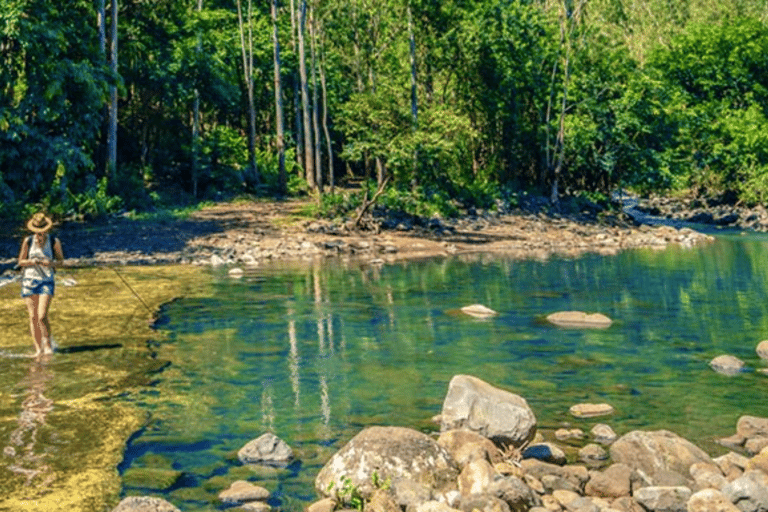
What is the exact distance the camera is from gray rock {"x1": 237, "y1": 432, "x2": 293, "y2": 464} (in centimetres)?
1059

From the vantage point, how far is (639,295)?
2519cm

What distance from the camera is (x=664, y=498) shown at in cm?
903

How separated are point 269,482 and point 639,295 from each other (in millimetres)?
17346

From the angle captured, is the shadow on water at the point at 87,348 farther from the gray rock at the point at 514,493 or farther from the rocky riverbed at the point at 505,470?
the gray rock at the point at 514,493

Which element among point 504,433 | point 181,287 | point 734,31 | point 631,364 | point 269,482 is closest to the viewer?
point 269,482

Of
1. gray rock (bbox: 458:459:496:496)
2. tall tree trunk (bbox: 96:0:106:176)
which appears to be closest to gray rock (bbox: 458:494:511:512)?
gray rock (bbox: 458:459:496:496)

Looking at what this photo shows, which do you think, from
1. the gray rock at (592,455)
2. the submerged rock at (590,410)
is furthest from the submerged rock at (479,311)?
the gray rock at (592,455)

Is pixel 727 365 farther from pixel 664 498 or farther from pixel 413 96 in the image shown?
pixel 413 96

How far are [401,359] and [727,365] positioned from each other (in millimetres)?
Answer: 5600

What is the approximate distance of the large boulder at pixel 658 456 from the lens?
32.3 feet

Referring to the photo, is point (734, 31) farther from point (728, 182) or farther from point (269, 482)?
point (269, 482)

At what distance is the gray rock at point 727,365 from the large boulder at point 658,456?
5.36 m

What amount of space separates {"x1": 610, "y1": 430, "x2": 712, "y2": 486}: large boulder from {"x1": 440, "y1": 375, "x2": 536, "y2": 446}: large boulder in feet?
3.49

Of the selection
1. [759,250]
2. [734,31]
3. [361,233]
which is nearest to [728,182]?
[734,31]
